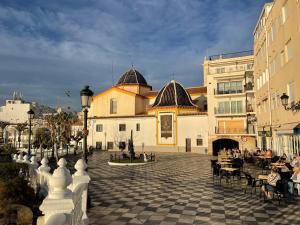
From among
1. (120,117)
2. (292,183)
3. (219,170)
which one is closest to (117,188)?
(219,170)

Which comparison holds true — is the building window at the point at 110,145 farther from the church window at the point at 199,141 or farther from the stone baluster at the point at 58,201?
the stone baluster at the point at 58,201

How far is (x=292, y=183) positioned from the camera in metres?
9.80

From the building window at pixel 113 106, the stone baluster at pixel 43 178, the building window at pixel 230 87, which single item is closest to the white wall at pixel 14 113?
the building window at pixel 113 106

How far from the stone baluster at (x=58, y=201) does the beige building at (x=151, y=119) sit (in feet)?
118

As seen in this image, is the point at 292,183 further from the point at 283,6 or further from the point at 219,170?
the point at 283,6

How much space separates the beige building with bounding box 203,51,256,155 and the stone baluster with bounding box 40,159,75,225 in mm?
31543

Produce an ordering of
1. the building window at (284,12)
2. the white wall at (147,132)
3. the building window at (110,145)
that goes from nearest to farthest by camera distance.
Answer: the building window at (284,12), the white wall at (147,132), the building window at (110,145)

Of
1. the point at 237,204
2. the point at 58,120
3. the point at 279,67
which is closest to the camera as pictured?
the point at 237,204

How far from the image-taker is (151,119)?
4275 centimetres

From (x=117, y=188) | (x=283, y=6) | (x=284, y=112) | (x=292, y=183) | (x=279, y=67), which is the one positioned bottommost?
(x=117, y=188)

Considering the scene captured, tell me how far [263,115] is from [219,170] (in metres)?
13.4

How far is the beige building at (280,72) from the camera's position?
14.9 m

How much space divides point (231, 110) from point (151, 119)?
540 inches

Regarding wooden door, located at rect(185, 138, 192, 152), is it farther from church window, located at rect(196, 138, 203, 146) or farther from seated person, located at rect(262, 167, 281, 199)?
seated person, located at rect(262, 167, 281, 199)
